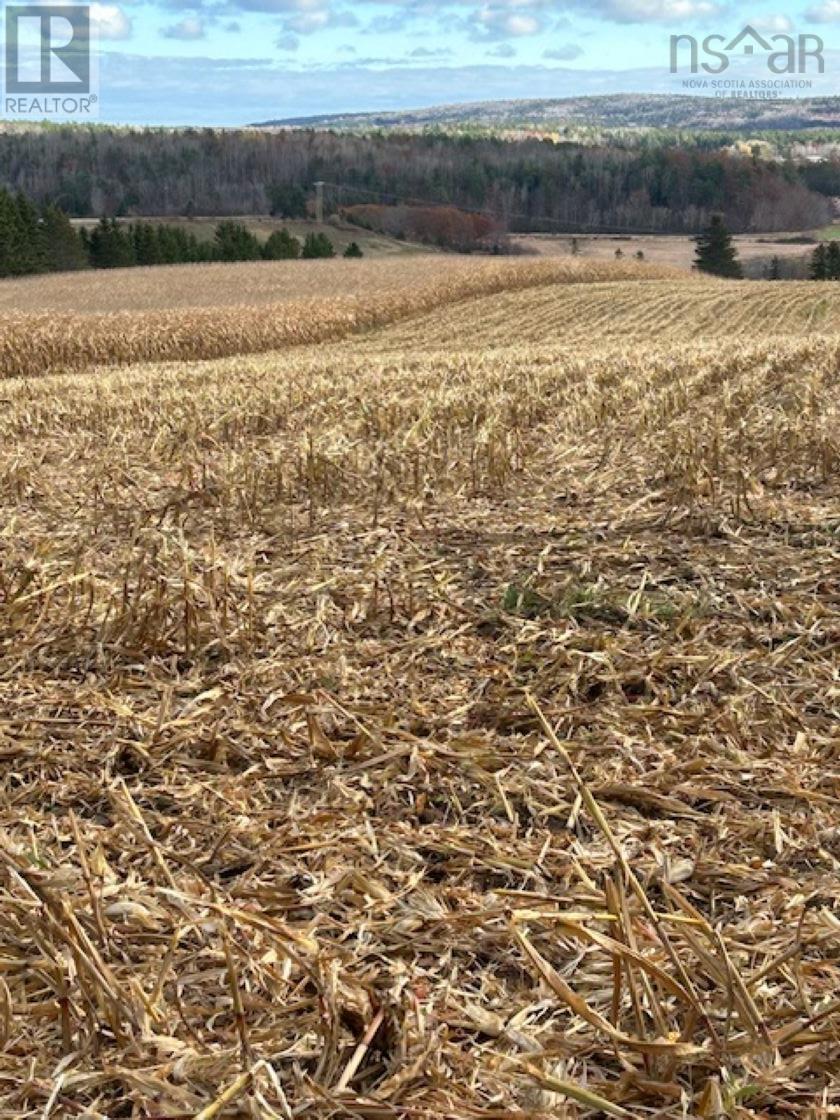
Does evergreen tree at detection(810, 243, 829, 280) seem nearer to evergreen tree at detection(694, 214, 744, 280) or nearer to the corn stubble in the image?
evergreen tree at detection(694, 214, 744, 280)

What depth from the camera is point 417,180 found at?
141 metres

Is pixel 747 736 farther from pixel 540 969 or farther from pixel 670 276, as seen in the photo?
pixel 670 276

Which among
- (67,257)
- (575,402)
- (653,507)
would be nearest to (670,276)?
(67,257)

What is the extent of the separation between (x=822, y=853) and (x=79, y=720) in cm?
195

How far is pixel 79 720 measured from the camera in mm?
3035

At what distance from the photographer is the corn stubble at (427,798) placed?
1.77 m

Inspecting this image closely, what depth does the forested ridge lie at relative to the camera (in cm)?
13362

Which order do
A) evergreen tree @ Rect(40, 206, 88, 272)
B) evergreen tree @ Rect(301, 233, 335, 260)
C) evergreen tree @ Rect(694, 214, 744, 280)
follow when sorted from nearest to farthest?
evergreen tree @ Rect(40, 206, 88, 272)
evergreen tree @ Rect(301, 233, 335, 260)
evergreen tree @ Rect(694, 214, 744, 280)

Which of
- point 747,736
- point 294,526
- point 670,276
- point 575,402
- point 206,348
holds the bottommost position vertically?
point 747,736

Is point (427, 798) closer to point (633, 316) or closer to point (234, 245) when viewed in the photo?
point (633, 316)

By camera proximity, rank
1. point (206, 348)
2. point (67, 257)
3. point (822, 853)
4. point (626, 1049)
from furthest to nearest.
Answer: point (67, 257) < point (206, 348) < point (822, 853) < point (626, 1049)

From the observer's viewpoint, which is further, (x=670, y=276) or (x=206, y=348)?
(x=670, y=276)

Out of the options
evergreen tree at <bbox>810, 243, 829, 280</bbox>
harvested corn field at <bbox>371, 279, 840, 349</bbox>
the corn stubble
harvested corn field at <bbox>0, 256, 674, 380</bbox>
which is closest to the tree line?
harvested corn field at <bbox>0, 256, 674, 380</bbox>

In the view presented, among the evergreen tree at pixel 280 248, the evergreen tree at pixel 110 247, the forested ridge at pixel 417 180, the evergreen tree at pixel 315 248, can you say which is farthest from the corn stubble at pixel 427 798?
the forested ridge at pixel 417 180
